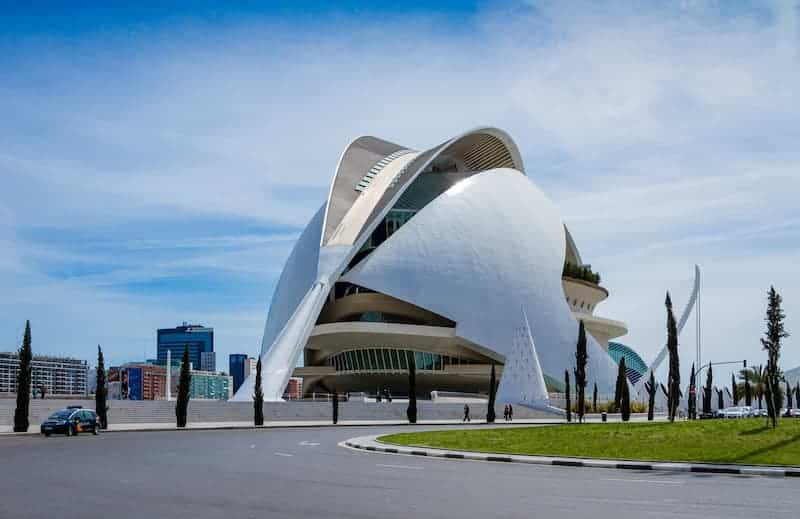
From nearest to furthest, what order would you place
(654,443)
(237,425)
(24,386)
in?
(654,443)
(24,386)
(237,425)

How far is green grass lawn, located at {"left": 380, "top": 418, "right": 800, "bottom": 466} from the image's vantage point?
19.9 meters

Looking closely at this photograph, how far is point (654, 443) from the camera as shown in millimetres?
22875

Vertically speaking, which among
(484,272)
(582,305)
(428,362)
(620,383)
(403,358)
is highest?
(484,272)

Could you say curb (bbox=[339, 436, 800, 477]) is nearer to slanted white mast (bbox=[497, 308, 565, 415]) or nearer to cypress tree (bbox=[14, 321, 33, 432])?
cypress tree (bbox=[14, 321, 33, 432])

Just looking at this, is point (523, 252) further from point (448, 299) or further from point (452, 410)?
point (452, 410)

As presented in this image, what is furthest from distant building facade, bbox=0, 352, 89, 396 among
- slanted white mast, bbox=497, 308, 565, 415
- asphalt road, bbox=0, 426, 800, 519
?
asphalt road, bbox=0, 426, 800, 519

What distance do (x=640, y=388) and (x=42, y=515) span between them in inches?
2582

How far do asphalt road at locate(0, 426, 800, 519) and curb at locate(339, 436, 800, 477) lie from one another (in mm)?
929

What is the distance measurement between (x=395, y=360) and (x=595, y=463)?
48869 mm

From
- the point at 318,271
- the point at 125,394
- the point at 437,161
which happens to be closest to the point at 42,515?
the point at 318,271

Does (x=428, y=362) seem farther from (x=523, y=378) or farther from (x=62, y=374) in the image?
(x=62, y=374)

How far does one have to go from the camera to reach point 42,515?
10.4 m

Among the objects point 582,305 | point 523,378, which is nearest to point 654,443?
point 523,378

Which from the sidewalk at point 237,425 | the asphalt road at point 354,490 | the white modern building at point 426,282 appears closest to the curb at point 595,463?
the asphalt road at point 354,490
